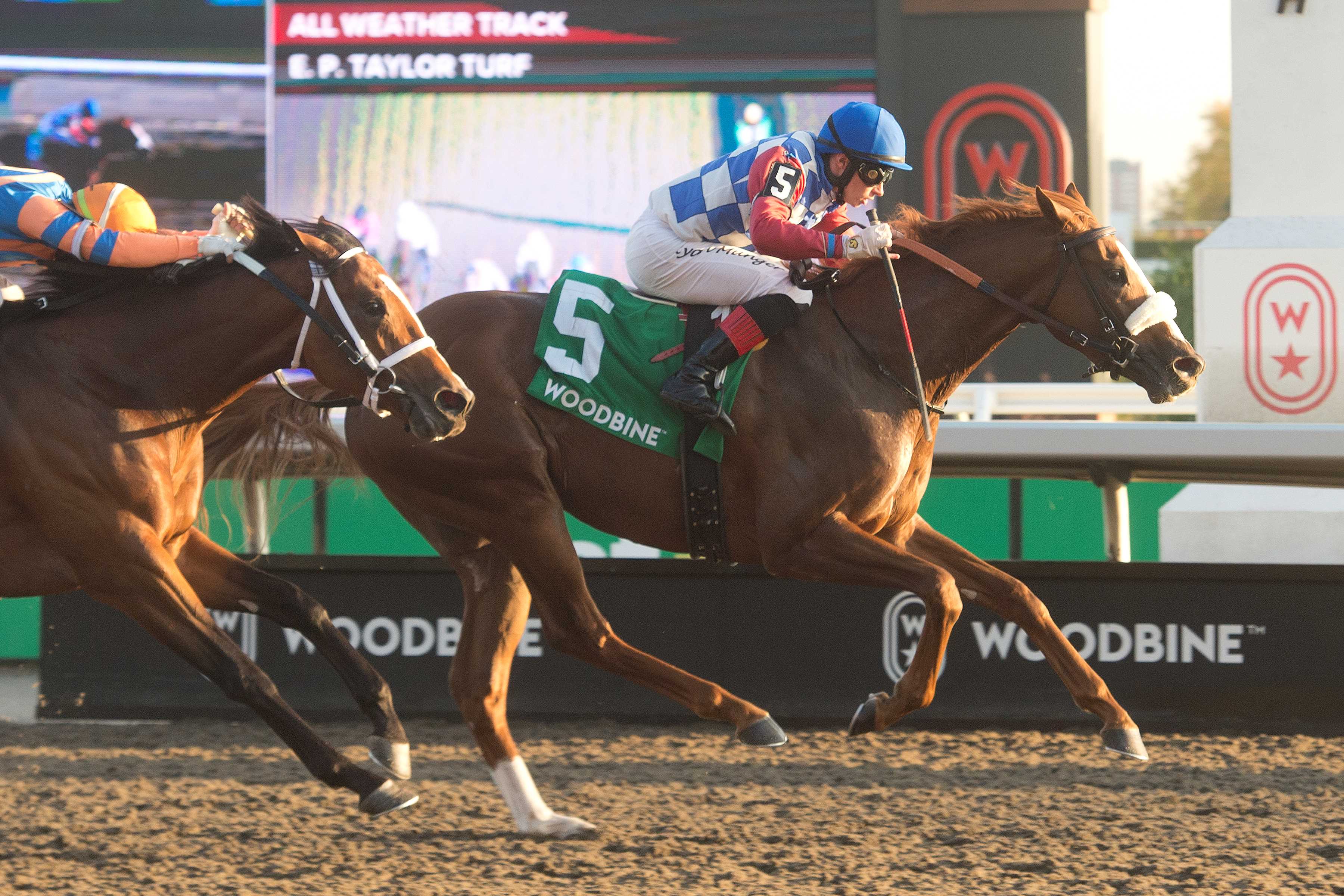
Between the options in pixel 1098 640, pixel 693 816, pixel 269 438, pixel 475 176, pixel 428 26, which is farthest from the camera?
pixel 475 176

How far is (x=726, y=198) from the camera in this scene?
411cm

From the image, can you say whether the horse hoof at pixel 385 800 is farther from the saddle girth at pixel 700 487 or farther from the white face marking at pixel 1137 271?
the white face marking at pixel 1137 271

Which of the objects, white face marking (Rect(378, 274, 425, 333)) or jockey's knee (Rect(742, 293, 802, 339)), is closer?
white face marking (Rect(378, 274, 425, 333))

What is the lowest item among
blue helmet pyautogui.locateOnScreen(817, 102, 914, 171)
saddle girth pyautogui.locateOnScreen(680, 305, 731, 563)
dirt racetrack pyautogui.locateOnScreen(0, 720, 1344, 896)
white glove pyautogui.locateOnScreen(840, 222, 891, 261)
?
dirt racetrack pyautogui.locateOnScreen(0, 720, 1344, 896)

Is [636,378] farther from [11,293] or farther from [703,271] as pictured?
[11,293]

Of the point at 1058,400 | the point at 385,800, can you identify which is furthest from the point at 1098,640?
the point at 385,800

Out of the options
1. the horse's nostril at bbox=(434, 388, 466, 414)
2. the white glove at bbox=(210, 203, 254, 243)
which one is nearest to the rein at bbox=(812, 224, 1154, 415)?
the horse's nostril at bbox=(434, 388, 466, 414)

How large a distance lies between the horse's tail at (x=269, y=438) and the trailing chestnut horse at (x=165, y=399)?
33.4 inches

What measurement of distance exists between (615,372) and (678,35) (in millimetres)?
4930

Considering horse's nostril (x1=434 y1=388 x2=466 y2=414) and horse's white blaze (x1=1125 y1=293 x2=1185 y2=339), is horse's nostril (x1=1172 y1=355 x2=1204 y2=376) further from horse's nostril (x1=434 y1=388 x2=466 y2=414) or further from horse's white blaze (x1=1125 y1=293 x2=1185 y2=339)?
horse's nostril (x1=434 y1=388 x2=466 y2=414)

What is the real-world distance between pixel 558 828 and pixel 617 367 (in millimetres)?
1265

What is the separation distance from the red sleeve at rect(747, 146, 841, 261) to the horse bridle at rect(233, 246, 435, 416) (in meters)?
0.91

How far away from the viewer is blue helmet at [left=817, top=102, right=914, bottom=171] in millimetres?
3943

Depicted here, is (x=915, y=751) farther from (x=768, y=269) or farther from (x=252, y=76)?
(x=252, y=76)
